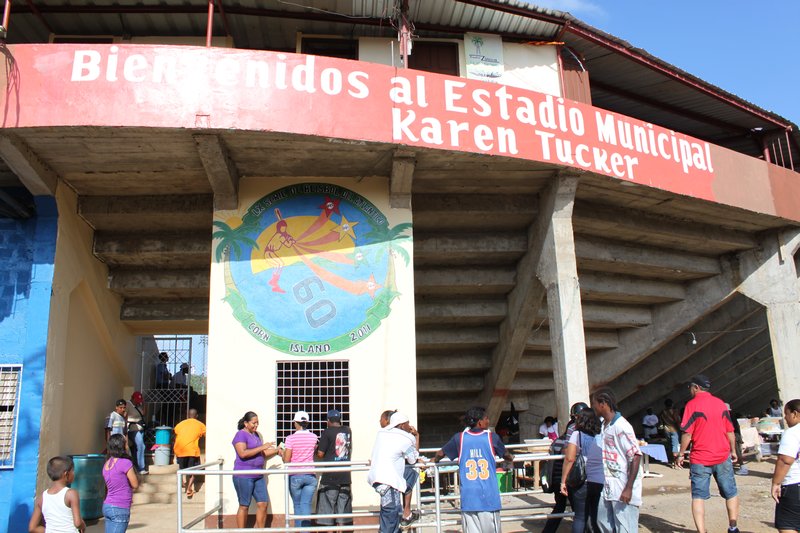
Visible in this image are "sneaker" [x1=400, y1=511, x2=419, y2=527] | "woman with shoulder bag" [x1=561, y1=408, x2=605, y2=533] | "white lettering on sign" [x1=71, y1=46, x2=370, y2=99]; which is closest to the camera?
"woman with shoulder bag" [x1=561, y1=408, x2=605, y2=533]

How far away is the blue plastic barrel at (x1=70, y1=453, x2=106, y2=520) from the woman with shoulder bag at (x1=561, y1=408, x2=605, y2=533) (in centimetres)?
753

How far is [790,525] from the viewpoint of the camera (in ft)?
19.8

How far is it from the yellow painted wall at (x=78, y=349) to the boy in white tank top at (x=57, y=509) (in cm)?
425

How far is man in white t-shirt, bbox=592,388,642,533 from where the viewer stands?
6113 mm

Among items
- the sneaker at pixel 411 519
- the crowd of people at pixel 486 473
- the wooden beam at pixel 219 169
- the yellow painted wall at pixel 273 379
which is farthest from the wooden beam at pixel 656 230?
the sneaker at pixel 411 519

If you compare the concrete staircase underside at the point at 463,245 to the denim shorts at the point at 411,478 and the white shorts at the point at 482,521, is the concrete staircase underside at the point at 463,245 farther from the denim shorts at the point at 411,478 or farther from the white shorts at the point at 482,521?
the white shorts at the point at 482,521

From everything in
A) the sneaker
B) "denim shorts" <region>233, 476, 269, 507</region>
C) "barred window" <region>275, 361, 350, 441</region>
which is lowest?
the sneaker

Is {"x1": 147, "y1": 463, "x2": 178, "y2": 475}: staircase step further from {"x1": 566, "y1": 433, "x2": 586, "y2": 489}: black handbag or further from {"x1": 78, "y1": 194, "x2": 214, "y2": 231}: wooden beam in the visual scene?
{"x1": 566, "y1": 433, "x2": 586, "y2": 489}: black handbag

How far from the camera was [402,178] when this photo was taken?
10297mm

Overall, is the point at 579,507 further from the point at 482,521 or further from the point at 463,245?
the point at 463,245

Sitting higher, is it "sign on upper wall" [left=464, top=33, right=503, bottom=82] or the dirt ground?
"sign on upper wall" [left=464, top=33, right=503, bottom=82]

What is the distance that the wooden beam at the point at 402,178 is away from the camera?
32.4ft

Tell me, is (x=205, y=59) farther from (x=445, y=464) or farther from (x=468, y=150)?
(x=445, y=464)

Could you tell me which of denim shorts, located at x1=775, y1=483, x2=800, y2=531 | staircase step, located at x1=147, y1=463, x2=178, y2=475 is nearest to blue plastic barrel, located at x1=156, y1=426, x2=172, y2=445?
staircase step, located at x1=147, y1=463, x2=178, y2=475
